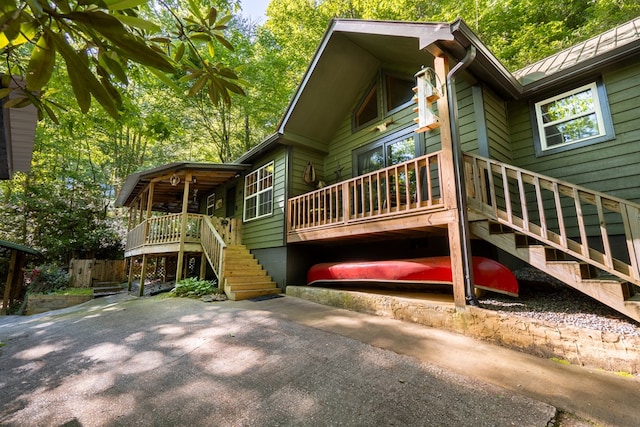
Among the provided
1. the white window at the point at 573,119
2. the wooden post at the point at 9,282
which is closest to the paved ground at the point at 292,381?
the white window at the point at 573,119

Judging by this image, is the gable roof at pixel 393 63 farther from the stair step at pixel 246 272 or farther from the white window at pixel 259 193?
the stair step at pixel 246 272

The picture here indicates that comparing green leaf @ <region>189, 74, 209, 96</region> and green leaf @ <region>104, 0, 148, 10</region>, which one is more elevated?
green leaf @ <region>189, 74, 209, 96</region>

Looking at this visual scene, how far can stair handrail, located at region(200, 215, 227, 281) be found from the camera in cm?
748

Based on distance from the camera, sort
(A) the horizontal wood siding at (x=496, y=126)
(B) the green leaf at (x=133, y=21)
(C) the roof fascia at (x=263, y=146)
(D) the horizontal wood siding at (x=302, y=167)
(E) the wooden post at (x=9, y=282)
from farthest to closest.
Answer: (E) the wooden post at (x=9, y=282)
(D) the horizontal wood siding at (x=302, y=167)
(C) the roof fascia at (x=263, y=146)
(A) the horizontal wood siding at (x=496, y=126)
(B) the green leaf at (x=133, y=21)

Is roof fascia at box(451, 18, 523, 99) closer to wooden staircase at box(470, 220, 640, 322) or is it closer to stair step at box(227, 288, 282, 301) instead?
wooden staircase at box(470, 220, 640, 322)

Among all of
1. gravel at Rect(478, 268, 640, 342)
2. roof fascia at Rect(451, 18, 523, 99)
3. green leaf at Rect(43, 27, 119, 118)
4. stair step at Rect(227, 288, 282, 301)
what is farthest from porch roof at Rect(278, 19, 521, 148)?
green leaf at Rect(43, 27, 119, 118)

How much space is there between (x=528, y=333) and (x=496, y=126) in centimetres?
413

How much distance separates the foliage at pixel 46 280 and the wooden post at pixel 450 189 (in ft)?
47.4

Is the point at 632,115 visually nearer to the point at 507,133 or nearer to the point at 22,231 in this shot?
the point at 507,133

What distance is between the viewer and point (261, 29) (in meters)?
Result: 16.7

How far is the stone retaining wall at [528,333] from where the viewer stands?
104 inches

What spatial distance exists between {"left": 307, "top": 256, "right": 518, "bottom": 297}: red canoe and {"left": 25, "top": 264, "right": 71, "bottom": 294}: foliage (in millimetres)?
11509

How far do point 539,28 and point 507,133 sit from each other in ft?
31.0

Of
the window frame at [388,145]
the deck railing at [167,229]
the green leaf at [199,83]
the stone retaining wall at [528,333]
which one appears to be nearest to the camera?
the green leaf at [199,83]
